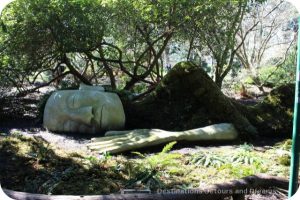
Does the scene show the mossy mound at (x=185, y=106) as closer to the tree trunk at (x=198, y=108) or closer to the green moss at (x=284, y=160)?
the tree trunk at (x=198, y=108)

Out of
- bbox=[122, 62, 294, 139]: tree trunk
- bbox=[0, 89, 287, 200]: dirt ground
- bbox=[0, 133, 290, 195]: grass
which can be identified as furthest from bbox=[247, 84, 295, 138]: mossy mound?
bbox=[0, 133, 290, 195]: grass

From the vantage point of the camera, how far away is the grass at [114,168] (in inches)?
140

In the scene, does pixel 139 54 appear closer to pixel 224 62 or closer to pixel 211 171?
pixel 224 62

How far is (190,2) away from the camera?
6.02 metres

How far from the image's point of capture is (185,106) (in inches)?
223

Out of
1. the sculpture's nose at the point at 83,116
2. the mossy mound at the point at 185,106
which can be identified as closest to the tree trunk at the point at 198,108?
the mossy mound at the point at 185,106

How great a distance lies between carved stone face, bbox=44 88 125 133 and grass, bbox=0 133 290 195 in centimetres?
69

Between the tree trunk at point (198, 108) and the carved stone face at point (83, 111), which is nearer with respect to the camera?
the carved stone face at point (83, 111)

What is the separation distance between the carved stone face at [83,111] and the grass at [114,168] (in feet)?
2.28

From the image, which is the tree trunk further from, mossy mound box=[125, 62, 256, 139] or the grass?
the grass

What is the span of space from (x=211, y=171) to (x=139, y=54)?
272 cm

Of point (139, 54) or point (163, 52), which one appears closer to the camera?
point (163, 52)

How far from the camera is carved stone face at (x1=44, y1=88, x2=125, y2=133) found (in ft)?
17.2

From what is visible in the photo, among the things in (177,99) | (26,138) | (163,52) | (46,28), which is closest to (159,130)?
(177,99)
